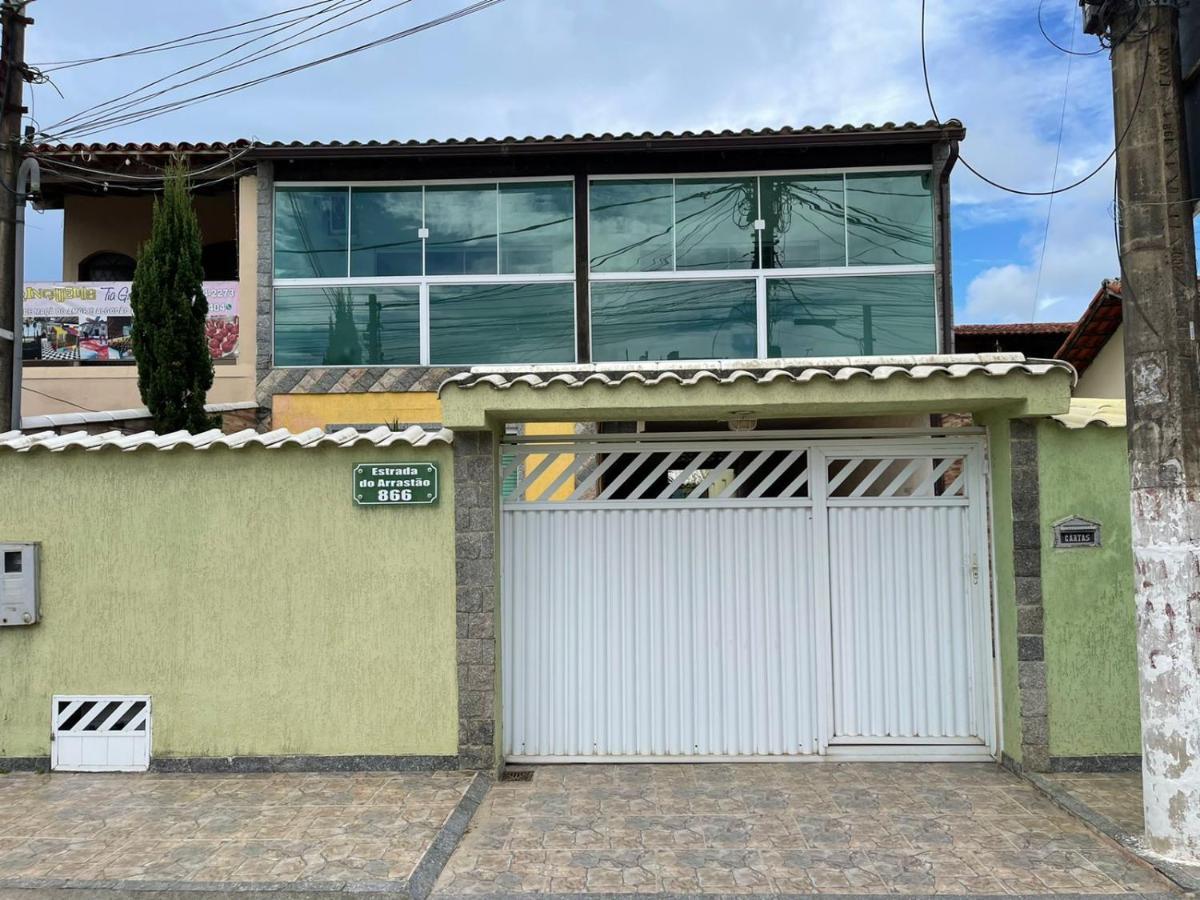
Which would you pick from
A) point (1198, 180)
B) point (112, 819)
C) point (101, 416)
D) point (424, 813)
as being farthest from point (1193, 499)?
point (101, 416)

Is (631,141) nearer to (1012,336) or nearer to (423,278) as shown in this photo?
(423,278)

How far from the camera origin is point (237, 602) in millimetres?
6094

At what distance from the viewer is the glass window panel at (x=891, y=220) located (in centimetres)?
1093

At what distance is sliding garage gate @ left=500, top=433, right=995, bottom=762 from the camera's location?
6246mm

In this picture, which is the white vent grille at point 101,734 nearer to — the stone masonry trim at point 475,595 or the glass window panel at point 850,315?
the stone masonry trim at point 475,595

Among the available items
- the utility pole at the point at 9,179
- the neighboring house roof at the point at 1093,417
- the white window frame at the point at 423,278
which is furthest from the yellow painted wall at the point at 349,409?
the neighboring house roof at the point at 1093,417

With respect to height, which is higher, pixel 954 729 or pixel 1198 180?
pixel 1198 180

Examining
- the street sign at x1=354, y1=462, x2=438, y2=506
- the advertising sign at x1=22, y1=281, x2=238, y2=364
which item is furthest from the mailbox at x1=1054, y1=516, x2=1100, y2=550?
the advertising sign at x1=22, y1=281, x2=238, y2=364

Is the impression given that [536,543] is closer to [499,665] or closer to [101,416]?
[499,665]

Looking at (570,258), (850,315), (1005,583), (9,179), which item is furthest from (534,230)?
(1005,583)

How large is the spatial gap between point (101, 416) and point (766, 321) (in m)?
7.76

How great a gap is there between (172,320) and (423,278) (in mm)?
2970

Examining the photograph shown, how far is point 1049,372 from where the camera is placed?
221 inches

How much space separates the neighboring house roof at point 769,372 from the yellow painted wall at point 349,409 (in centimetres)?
493
